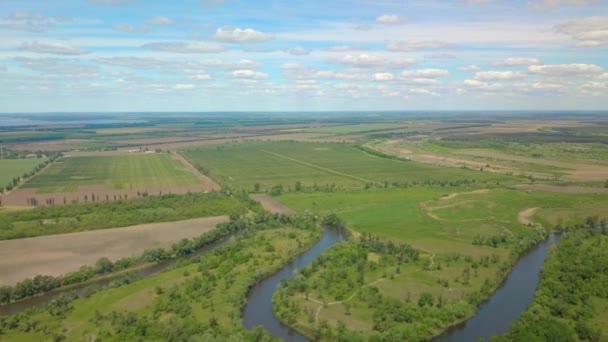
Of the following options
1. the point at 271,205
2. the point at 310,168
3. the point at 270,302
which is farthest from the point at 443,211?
the point at 310,168

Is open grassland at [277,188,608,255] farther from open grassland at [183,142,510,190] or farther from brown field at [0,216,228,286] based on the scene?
brown field at [0,216,228,286]

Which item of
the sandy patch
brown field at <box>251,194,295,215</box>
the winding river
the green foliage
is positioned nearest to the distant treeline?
brown field at <box>251,194,295,215</box>

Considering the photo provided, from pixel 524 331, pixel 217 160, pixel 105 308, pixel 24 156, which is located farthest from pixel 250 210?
pixel 24 156

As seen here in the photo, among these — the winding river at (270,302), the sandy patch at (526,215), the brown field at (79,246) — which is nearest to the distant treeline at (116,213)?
the brown field at (79,246)

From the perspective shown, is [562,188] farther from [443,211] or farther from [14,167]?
[14,167]

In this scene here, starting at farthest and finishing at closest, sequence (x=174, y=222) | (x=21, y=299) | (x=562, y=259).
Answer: (x=174, y=222)
(x=562, y=259)
(x=21, y=299)

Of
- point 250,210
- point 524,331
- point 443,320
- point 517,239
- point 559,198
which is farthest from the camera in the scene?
point 559,198

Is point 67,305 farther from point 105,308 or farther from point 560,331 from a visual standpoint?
point 560,331

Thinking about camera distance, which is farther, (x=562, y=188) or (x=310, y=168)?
(x=310, y=168)
